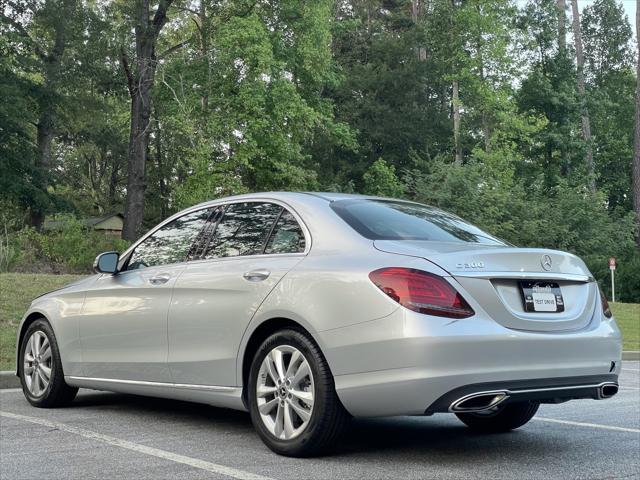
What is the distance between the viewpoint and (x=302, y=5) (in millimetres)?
36500

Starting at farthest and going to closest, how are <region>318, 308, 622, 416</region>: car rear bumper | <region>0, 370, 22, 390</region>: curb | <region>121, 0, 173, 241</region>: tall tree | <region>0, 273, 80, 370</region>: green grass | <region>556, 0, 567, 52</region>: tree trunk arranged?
<region>556, 0, 567, 52</region>: tree trunk
<region>121, 0, 173, 241</region>: tall tree
<region>0, 273, 80, 370</region>: green grass
<region>0, 370, 22, 390</region>: curb
<region>318, 308, 622, 416</region>: car rear bumper

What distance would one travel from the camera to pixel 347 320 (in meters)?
5.04

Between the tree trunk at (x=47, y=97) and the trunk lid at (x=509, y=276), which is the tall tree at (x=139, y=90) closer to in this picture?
the tree trunk at (x=47, y=97)

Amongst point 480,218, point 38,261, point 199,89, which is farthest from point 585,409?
point 199,89

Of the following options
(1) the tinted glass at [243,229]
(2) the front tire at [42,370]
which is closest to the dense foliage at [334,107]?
(2) the front tire at [42,370]

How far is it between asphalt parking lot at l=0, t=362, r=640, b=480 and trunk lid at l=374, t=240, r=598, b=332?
0.86 m

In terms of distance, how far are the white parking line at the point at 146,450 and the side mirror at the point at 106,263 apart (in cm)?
120

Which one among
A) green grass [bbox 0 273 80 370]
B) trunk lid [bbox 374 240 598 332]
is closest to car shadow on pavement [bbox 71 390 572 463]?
trunk lid [bbox 374 240 598 332]

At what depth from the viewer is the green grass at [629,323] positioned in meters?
17.9

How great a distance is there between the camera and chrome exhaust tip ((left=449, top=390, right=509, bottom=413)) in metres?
4.82

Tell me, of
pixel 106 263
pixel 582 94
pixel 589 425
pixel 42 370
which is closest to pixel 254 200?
pixel 106 263

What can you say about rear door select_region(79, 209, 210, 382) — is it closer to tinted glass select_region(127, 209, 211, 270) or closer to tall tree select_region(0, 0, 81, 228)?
tinted glass select_region(127, 209, 211, 270)

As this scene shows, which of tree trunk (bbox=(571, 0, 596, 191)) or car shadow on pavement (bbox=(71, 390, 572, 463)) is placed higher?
tree trunk (bbox=(571, 0, 596, 191))

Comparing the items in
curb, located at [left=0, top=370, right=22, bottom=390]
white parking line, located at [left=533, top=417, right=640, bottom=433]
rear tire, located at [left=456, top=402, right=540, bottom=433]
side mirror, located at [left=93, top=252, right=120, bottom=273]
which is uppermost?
side mirror, located at [left=93, top=252, right=120, bottom=273]
